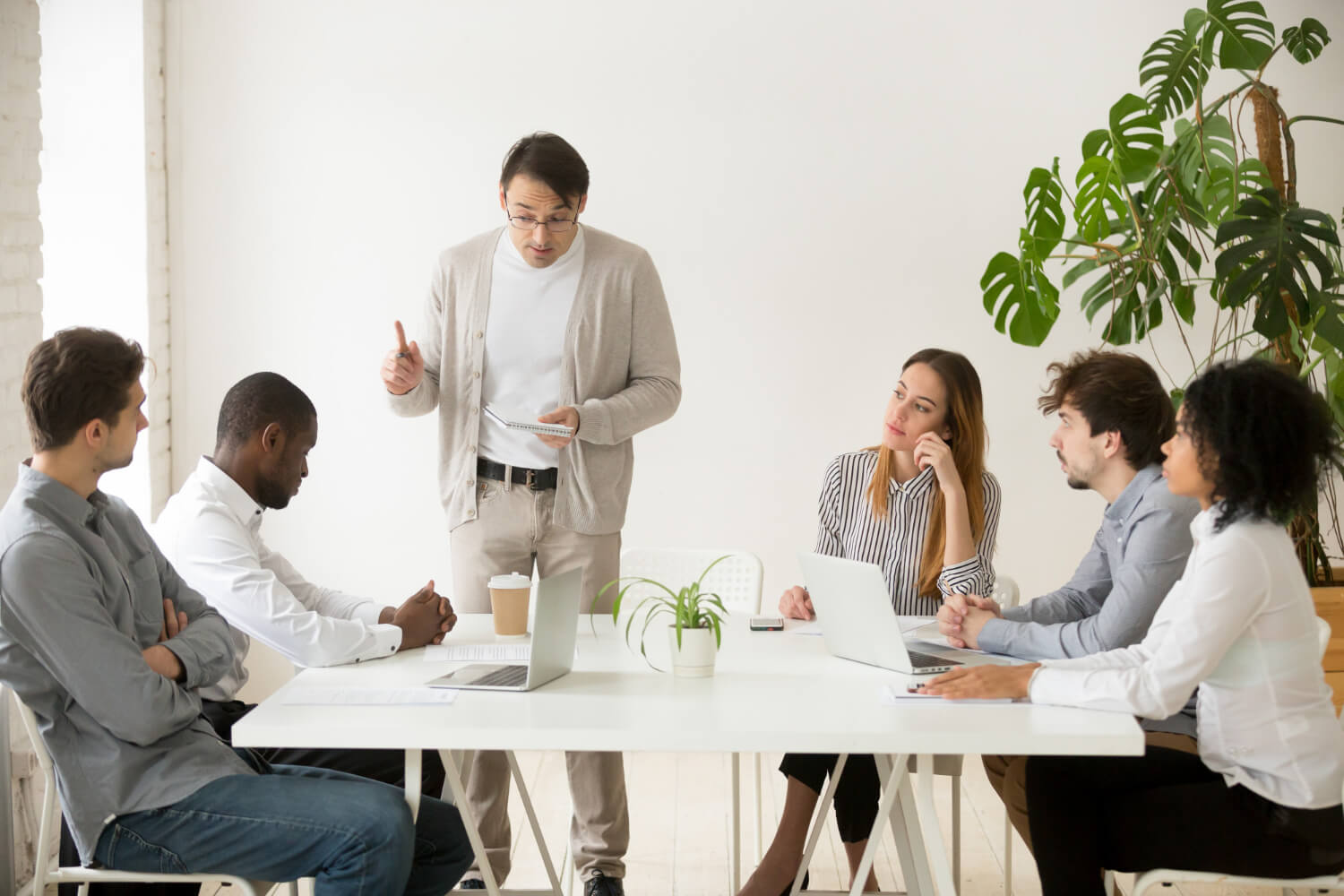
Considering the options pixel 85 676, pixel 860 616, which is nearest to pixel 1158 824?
pixel 860 616

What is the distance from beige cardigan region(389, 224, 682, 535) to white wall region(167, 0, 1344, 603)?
1278 millimetres

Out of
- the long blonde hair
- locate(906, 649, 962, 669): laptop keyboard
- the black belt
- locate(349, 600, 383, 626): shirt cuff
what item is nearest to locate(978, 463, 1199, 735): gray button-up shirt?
locate(906, 649, 962, 669): laptop keyboard

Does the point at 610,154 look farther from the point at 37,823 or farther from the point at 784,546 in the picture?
the point at 37,823

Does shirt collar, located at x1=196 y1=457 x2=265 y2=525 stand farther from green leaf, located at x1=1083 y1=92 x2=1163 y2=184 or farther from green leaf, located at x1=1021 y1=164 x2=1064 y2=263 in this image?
green leaf, located at x1=1083 y1=92 x2=1163 y2=184

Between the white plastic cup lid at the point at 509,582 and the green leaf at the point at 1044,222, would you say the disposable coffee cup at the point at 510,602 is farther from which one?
the green leaf at the point at 1044,222

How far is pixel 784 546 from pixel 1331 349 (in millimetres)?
1849

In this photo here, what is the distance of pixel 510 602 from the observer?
2.38 m

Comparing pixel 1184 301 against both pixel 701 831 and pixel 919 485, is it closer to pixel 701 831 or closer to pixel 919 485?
pixel 919 485

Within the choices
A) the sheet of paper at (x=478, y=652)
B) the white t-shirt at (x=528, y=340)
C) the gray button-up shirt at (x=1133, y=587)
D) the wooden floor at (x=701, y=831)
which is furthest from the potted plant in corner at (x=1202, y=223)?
the sheet of paper at (x=478, y=652)

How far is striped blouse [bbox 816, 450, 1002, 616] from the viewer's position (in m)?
2.82

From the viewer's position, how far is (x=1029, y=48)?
13.8ft

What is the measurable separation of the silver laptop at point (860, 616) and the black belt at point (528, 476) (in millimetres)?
814

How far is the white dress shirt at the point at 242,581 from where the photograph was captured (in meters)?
2.14

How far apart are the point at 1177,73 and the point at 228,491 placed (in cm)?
305
